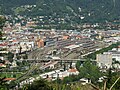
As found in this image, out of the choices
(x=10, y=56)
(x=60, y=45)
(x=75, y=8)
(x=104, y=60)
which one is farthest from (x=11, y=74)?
(x=75, y=8)

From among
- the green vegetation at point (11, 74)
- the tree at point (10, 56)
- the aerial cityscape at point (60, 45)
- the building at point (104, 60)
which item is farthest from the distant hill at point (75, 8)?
the green vegetation at point (11, 74)

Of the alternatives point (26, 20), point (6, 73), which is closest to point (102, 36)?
point (26, 20)

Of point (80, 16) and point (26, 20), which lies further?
point (80, 16)

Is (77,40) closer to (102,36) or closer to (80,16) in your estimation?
(102,36)

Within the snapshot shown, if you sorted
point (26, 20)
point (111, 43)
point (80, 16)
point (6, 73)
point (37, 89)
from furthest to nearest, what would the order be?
point (80, 16) → point (26, 20) → point (111, 43) → point (6, 73) → point (37, 89)

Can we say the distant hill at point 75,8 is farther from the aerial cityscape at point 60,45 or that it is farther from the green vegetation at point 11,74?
the green vegetation at point 11,74

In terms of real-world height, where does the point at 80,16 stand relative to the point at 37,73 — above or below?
above

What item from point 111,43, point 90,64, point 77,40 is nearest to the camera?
point 90,64

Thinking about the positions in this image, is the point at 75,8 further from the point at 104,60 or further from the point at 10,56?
the point at 104,60
